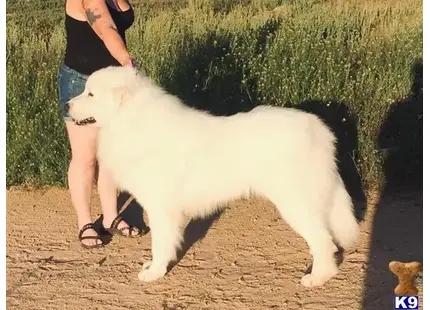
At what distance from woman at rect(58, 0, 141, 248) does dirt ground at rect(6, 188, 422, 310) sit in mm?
269

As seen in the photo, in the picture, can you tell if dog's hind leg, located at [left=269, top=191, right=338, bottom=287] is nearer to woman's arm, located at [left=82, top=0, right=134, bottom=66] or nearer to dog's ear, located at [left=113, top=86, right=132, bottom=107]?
dog's ear, located at [left=113, top=86, right=132, bottom=107]

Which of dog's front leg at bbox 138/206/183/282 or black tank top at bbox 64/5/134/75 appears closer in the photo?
dog's front leg at bbox 138/206/183/282

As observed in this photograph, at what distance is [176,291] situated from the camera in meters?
4.67

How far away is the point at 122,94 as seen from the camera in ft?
15.0

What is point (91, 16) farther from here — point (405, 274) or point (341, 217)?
point (405, 274)

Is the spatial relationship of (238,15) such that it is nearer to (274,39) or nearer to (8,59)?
(274,39)

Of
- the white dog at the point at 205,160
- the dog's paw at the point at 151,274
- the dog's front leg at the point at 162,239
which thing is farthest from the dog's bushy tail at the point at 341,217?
the dog's paw at the point at 151,274

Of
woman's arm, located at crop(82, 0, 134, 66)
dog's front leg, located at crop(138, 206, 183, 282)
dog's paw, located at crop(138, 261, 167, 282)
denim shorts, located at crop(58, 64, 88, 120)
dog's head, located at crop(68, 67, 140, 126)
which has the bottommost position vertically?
dog's paw, located at crop(138, 261, 167, 282)

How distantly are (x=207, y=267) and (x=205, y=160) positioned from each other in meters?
0.94

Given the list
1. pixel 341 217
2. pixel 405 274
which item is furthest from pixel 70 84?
pixel 405 274

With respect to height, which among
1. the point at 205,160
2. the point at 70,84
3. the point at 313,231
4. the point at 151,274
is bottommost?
the point at 151,274

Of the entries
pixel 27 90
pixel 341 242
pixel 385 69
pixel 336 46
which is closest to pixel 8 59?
pixel 27 90

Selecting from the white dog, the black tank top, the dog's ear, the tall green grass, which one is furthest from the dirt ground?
the black tank top

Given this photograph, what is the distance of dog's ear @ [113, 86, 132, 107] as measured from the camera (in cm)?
455
